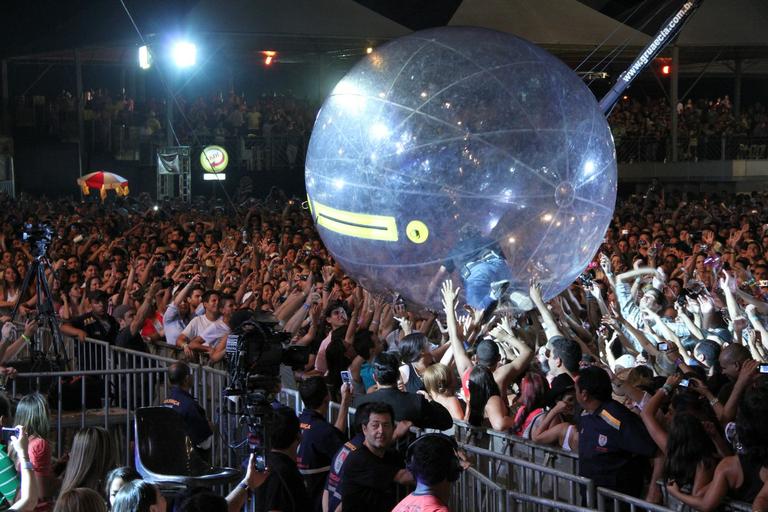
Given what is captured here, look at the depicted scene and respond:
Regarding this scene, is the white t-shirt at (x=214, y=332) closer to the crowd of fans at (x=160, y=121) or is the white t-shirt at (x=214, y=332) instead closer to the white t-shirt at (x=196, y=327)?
the white t-shirt at (x=196, y=327)

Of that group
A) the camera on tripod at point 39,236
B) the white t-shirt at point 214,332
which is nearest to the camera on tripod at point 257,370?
the camera on tripod at point 39,236

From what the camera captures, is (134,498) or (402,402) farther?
(402,402)

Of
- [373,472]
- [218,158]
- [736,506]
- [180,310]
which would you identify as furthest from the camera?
[218,158]

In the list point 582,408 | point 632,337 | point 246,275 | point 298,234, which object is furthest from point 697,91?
point 582,408

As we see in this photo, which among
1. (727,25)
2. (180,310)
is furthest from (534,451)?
(727,25)

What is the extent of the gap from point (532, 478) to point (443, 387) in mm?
1368

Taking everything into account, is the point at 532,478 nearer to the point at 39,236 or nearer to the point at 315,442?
the point at 315,442

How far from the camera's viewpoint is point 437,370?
7727 millimetres

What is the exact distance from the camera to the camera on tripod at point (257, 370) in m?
6.01

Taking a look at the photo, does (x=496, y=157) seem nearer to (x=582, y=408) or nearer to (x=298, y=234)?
(x=582, y=408)

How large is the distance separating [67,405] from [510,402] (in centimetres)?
353

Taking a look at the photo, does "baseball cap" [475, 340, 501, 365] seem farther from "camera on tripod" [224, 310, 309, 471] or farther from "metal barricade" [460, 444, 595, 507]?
"camera on tripod" [224, 310, 309, 471]

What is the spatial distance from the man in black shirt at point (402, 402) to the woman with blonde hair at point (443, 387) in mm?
634

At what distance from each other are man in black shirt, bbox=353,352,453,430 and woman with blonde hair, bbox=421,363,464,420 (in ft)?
2.08
